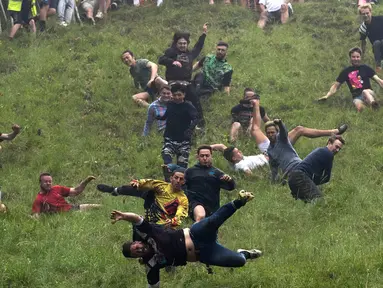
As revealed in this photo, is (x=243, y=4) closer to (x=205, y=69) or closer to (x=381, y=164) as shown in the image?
(x=205, y=69)

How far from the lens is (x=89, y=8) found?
21594mm

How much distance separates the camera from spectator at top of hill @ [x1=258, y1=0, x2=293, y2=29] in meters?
21.5

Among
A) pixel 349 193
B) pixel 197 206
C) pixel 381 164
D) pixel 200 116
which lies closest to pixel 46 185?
pixel 197 206

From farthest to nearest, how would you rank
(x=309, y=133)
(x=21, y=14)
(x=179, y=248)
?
(x=21, y=14), (x=309, y=133), (x=179, y=248)

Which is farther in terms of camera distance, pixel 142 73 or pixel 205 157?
pixel 142 73

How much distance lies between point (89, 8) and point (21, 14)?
2.53 m

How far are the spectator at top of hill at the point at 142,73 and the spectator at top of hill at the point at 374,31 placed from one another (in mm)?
5896

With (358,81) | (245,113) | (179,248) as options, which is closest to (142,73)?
(245,113)

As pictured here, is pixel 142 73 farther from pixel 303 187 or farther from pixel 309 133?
pixel 303 187

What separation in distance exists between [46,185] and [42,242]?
196 centimetres

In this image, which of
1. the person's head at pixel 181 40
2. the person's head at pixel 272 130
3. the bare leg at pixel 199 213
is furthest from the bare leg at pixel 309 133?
the person's head at pixel 181 40

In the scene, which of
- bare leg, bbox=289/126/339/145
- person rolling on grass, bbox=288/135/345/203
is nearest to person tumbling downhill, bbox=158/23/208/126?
bare leg, bbox=289/126/339/145

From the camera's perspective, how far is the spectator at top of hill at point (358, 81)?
15766 mm

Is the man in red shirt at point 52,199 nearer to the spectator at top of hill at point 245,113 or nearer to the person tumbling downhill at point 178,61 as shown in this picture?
the spectator at top of hill at point 245,113
